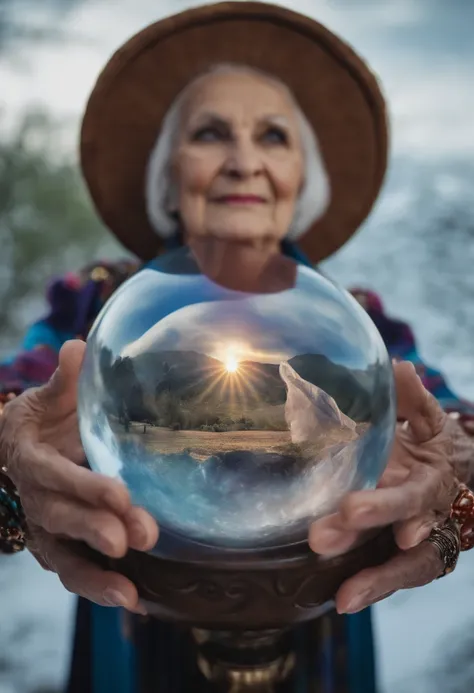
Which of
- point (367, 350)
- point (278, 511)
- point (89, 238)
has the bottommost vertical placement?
point (278, 511)

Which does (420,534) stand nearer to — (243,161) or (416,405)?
(416,405)

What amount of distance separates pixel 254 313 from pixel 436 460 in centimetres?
24

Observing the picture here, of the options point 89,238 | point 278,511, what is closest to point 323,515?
point 278,511

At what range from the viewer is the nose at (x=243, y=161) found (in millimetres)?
715

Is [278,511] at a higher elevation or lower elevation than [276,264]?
lower

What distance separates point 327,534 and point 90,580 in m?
0.17

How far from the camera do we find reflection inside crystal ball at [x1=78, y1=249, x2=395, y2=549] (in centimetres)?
43

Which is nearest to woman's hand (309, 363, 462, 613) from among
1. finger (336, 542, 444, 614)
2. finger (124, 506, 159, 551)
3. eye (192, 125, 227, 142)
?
finger (336, 542, 444, 614)

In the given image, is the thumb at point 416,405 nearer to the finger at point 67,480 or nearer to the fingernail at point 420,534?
the fingernail at point 420,534

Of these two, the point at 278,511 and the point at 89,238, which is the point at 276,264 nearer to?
the point at 278,511

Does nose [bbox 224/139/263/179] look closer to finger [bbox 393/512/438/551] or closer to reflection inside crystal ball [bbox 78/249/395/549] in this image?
reflection inside crystal ball [bbox 78/249/395/549]

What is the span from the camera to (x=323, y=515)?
0.47 m

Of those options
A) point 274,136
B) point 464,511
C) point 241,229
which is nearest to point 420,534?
point 464,511

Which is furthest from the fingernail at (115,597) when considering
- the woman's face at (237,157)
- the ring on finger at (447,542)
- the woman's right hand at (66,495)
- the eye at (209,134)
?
the eye at (209,134)
